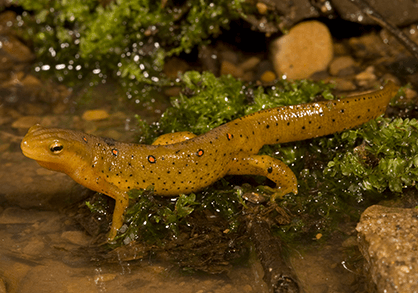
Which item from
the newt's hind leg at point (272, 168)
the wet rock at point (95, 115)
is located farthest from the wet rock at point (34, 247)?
the wet rock at point (95, 115)

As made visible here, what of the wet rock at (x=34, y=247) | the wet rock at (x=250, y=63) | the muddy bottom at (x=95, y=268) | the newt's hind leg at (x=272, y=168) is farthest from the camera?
the wet rock at (x=250, y=63)

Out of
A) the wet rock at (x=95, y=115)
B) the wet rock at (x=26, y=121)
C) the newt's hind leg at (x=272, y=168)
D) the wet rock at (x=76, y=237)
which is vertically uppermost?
the newt's hind leg at (x=272, y=168)

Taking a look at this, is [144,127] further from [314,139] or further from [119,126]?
[314,139]

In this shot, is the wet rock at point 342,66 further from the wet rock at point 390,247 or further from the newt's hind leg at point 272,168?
the wet rock at point 390,247

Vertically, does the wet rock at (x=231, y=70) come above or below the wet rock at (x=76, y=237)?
above

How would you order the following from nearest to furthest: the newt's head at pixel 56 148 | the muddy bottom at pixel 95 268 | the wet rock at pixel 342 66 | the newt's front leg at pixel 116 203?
the muddy bottom at pixel 95 268 → the newt's head at pixel 56 148 → the newt's front leg at pixel 116 203 → the wet rock at pixel 342 66

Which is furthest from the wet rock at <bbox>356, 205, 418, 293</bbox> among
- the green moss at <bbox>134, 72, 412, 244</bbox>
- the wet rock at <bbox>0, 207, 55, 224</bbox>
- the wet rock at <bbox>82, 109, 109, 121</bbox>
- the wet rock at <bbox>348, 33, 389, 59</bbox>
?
the wet rock at <bbox>82, 109, 109, 121</bbox>

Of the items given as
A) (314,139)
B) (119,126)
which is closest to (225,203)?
(314,139)
